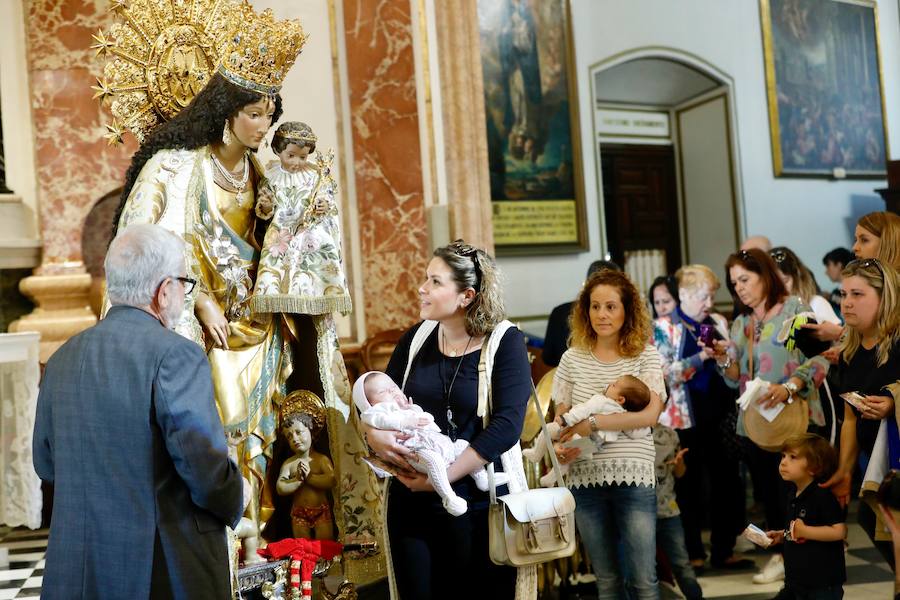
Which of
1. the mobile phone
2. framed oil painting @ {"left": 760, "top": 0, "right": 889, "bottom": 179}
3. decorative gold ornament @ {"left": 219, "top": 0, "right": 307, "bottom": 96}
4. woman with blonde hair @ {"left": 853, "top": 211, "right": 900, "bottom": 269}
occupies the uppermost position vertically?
framed oil painting @ {"left": 760, "top": 0, "right": 889, "bottom": 179}

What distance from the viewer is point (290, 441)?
4.48m

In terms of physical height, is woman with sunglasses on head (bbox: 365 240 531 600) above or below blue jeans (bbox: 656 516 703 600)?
above

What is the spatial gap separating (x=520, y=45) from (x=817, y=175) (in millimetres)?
4924

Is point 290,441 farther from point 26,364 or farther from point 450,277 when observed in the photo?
point 26,364

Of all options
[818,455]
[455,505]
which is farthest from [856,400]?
[455,505]

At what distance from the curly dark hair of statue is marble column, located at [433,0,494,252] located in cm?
269

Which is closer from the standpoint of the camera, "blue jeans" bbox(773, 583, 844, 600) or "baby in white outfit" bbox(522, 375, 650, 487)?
"baby in white outfit" bbox(522, 375, 650, 487)

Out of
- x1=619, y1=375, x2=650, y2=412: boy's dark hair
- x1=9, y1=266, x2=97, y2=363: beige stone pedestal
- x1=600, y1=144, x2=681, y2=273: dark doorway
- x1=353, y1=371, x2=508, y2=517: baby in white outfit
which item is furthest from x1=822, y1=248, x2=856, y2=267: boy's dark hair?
x1=9, y1=266, x2=97, y2=363: beige stone pedestal

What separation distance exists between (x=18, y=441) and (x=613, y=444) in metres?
4.28

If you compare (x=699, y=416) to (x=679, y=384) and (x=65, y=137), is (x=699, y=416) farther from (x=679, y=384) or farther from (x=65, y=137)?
(x=65, y=137)

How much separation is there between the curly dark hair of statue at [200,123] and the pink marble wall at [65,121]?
3029mm

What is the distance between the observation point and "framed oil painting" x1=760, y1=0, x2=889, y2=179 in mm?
11719

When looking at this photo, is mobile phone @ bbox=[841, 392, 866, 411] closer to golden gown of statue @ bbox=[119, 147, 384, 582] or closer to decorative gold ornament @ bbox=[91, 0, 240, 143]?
golden gown of statue @ bbox=[119, 147, 384, 582]

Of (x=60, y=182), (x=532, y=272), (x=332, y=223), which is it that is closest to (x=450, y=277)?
(x=332, y=223)
